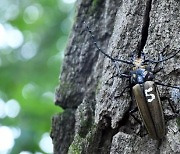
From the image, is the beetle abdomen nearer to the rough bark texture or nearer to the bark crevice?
the rough bark texture

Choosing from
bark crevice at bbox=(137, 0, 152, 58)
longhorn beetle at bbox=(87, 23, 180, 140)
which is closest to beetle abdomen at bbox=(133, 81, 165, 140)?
longhorn beetle at bbox=(87, 23, 180, 140)

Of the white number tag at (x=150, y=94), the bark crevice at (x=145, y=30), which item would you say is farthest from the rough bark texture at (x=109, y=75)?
the white number tag at (x=150, y=94)

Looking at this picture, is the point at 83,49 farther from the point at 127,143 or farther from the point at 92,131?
the point at 127,143

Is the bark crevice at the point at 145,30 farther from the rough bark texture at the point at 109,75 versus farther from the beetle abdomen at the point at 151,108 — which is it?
the beetle abdomen at the point at 151,108

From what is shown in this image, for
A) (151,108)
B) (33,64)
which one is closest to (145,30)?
(151,108)

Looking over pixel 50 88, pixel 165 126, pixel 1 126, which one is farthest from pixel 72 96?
pixel 50 88

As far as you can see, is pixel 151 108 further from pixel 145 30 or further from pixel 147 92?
pixel 145 30
